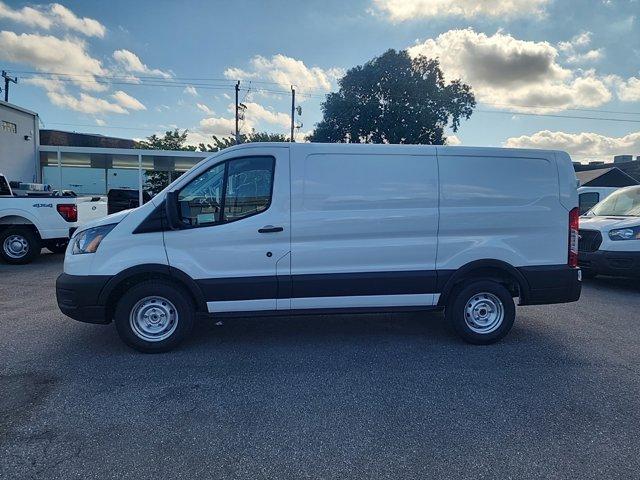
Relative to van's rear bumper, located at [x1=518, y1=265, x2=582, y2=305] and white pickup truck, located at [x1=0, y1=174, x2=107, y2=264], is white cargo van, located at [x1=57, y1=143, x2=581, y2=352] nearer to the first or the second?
van's rear bumper, located at [x1=518, y1=265, x2=582, y2=305]

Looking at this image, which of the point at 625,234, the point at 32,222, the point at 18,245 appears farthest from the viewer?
the point at 18,245

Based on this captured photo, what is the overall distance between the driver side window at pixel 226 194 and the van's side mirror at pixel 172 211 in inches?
2.4

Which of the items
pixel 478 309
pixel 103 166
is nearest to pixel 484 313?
pixel 478 309

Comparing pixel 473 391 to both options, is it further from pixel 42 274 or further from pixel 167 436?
pixel 42 274

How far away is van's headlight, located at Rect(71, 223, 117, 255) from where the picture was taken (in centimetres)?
414

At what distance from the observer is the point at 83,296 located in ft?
13.4

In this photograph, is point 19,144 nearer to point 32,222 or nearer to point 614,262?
point 32,222

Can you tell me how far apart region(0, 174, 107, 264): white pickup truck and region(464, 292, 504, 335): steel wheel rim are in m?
8.72

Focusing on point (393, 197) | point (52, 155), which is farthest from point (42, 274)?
point (52, 155)

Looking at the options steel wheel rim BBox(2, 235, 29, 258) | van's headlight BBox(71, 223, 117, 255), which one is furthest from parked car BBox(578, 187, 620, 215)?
steel wheel rim BBox(2, 235, 29, 258)

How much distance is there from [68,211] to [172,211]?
6512 millimetres

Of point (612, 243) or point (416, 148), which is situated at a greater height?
point (416, 148)

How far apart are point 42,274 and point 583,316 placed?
9738 millimetres

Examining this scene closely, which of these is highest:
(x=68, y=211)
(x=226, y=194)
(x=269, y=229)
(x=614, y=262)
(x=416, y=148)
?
(x=416, y=148)
